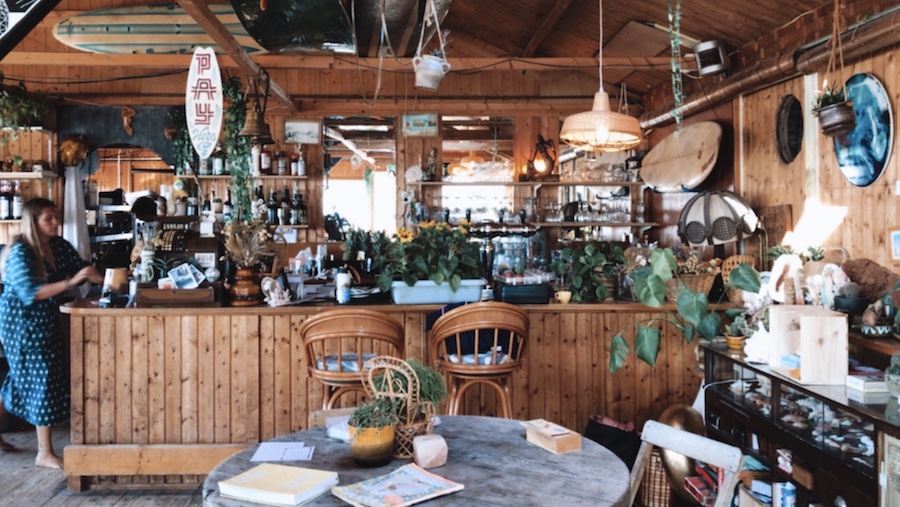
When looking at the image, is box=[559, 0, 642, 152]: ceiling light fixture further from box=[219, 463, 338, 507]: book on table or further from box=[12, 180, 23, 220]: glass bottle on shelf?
box=[12, 180, 23, 220]: glass bottle on shelf

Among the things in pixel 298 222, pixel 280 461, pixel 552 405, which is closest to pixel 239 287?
pixel 552 405

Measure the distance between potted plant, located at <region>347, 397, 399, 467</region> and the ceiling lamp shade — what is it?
4147 mm

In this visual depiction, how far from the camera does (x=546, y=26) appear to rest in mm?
7133

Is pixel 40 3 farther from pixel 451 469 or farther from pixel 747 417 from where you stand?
pixel 747 417

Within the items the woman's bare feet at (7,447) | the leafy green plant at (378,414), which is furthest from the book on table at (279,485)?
the woman's bare feet at (7,447)

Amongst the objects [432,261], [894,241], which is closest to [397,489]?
[432,261]

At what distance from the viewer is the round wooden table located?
1.75m

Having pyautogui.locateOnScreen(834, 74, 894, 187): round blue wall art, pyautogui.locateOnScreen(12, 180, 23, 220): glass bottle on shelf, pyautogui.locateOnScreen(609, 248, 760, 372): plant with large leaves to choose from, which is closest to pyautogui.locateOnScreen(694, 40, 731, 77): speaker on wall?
pyautogui.locateOnScreen(834, 74, 894, 187): round blue wall art

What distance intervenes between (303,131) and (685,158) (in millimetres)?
4298

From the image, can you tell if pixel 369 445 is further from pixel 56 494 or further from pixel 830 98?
pixel 830 98

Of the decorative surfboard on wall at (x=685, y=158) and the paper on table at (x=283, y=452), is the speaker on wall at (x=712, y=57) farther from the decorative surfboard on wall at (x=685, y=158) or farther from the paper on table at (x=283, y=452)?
the paper on table at (x=283, y=452)

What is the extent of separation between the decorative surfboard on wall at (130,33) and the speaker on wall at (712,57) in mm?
3590

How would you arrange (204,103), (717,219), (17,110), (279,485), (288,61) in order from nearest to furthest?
(279,485) < (204,103) < (717,219) < (288,61) < (17,110)

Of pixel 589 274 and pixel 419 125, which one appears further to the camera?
pixel 419 125
